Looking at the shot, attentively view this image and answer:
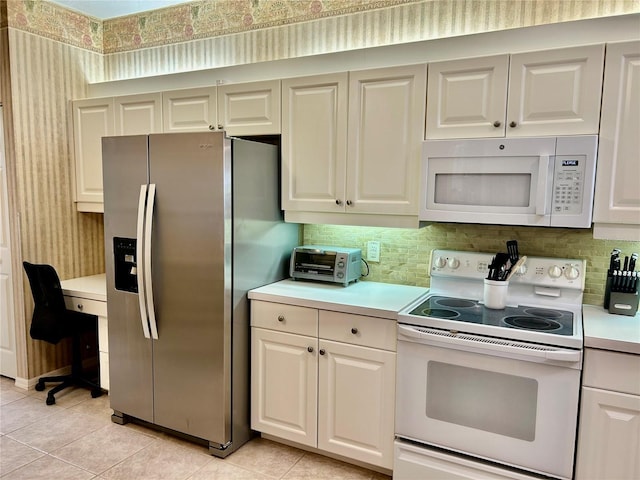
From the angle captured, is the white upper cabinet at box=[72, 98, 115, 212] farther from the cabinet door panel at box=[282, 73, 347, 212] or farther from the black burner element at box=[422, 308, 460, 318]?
the black burner element at box=[422, 308, 460, 318]

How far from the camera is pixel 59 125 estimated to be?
339 centimetres

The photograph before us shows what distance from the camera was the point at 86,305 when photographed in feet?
10.4

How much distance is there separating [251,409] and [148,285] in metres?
0.91

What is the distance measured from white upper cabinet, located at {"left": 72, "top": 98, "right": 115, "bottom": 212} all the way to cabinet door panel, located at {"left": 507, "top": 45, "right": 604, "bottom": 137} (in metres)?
2.67

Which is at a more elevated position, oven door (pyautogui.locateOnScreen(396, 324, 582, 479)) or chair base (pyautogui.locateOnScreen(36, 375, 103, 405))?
oven door (pyautogui.locateOnScreen(396, 324, 582, 479))

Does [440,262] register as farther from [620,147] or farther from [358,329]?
[620,147]

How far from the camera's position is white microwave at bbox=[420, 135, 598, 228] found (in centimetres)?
203

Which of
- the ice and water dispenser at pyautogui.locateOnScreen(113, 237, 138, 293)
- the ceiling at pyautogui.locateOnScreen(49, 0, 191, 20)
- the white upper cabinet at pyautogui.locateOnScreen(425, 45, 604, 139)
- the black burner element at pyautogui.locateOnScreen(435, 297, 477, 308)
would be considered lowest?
the black burner element at pyautogui.locateOnScreen(435, 297, 477, 308)

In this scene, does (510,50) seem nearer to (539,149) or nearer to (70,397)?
(539,149)

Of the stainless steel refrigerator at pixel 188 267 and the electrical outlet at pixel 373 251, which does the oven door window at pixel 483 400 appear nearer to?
the electrical outlet at pixel 373 251

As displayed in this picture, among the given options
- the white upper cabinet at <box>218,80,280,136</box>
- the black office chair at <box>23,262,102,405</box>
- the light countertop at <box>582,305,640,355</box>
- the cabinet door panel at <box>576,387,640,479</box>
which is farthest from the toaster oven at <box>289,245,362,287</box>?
the black office chair at <box>23,262,102,405</box>

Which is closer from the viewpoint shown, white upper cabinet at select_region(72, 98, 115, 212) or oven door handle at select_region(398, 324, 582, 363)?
oven door handle at select_region(398, 324, 582, 363)

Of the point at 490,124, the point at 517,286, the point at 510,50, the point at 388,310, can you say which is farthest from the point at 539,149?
the point at 388,310

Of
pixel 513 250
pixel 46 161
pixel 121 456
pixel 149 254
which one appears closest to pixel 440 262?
pixel 513 250
